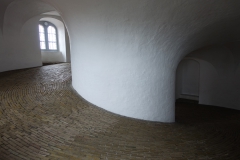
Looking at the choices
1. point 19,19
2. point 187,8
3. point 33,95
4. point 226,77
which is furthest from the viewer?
point 226,77

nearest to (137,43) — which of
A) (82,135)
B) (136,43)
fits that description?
(136,43)

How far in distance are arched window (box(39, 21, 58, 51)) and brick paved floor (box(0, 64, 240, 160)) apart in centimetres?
833

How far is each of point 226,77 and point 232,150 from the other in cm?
705

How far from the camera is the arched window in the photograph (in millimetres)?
13602

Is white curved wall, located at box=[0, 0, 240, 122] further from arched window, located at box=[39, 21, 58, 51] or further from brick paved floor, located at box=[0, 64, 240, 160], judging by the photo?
arched window, located at box=[39, 21, 58, 51]

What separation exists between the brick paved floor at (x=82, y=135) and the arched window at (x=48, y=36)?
8.33m

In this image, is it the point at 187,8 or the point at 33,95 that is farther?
the point at 33,95

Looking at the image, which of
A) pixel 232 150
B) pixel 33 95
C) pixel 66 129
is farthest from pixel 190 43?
pixel 33 95

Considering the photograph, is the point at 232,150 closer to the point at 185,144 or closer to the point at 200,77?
the point at 185,144

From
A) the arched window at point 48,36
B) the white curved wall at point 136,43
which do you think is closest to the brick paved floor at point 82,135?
the white curved wall at point 136,43

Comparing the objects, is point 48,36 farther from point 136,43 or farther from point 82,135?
point 82,135

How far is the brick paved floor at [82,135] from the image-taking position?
3268 mm

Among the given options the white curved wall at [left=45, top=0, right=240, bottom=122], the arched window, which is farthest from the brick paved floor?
the arched window

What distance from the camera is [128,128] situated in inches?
179
